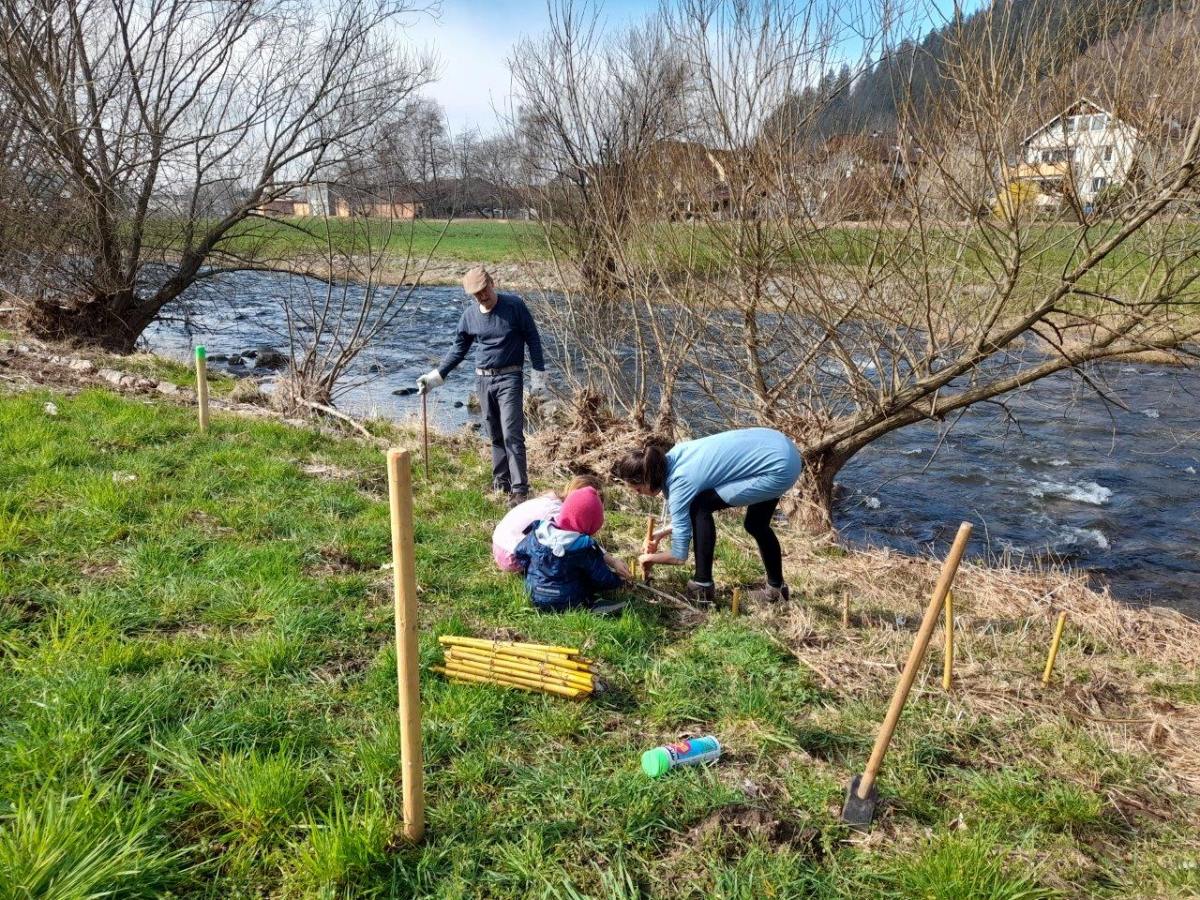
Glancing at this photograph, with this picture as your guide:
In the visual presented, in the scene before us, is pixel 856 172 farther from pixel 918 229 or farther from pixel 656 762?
pixel 656 762

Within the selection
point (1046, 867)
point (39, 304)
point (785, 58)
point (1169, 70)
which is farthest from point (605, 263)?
point (39, 304)

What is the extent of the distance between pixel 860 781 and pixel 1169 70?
17.3ft

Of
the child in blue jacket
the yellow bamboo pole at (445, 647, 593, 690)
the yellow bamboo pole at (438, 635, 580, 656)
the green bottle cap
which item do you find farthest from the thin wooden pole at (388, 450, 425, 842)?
the child in blue jacket

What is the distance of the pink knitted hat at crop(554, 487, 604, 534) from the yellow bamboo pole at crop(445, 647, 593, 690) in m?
0.94

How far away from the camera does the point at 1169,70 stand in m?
5.05

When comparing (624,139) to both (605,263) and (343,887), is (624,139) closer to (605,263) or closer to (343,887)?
(605,263)

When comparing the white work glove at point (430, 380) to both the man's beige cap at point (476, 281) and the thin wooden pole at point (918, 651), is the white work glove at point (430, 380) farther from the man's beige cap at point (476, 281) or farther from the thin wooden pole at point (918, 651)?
the thin wooden pole at point (918, 651)

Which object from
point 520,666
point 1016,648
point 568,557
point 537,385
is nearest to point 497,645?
point 520,666

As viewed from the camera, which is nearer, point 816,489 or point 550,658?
point 550,658

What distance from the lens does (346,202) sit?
10.8 m

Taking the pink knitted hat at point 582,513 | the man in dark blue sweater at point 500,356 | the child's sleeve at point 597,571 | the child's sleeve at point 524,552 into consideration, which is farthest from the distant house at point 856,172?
the child's sleeve at point 524,552

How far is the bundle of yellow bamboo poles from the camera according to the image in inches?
135

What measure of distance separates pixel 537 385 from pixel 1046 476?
7.83 metres

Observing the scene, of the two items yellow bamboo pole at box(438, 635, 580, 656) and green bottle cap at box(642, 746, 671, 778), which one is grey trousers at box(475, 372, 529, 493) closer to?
yellow bamboo pole at box(438, 635, 580, 656)
